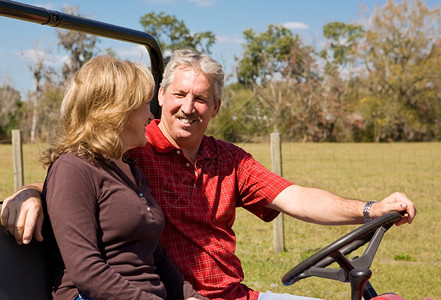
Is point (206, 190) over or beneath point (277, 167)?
over

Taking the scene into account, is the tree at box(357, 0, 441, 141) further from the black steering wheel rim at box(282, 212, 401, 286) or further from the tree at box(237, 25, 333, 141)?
the black steering wheel rim at box(282, 212, 401, 286)

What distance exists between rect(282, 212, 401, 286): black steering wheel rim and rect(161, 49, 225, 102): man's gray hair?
0.93 m

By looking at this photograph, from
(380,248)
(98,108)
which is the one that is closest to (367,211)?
(98,108)

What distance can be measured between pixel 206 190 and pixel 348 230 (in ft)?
20.2

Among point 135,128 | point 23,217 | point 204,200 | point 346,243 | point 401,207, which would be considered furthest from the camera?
point 204,200

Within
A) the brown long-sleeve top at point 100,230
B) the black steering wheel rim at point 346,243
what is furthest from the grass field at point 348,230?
the black steering wheel rim at point 346,243

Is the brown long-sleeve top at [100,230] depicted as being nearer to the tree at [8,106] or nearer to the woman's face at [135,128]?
the woman's face at [135,128]

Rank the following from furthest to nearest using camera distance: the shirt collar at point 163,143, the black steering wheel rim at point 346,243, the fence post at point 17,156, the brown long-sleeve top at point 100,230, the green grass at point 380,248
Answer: the fence post at point 17,156 < the green grass at point 380,248 < the shirt collar at point 163,143 < the black steering wheel rim at point 346,243 < the brown long-sleeve top at point 100,230

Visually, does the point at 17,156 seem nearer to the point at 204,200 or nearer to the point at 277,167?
the point at 277,167

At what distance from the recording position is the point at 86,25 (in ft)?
7.37

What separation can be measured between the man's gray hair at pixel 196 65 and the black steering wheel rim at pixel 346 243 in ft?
3.06

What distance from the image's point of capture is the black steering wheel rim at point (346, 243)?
1.77 m

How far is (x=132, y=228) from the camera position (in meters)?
1.75

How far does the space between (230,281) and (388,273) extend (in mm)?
3672
